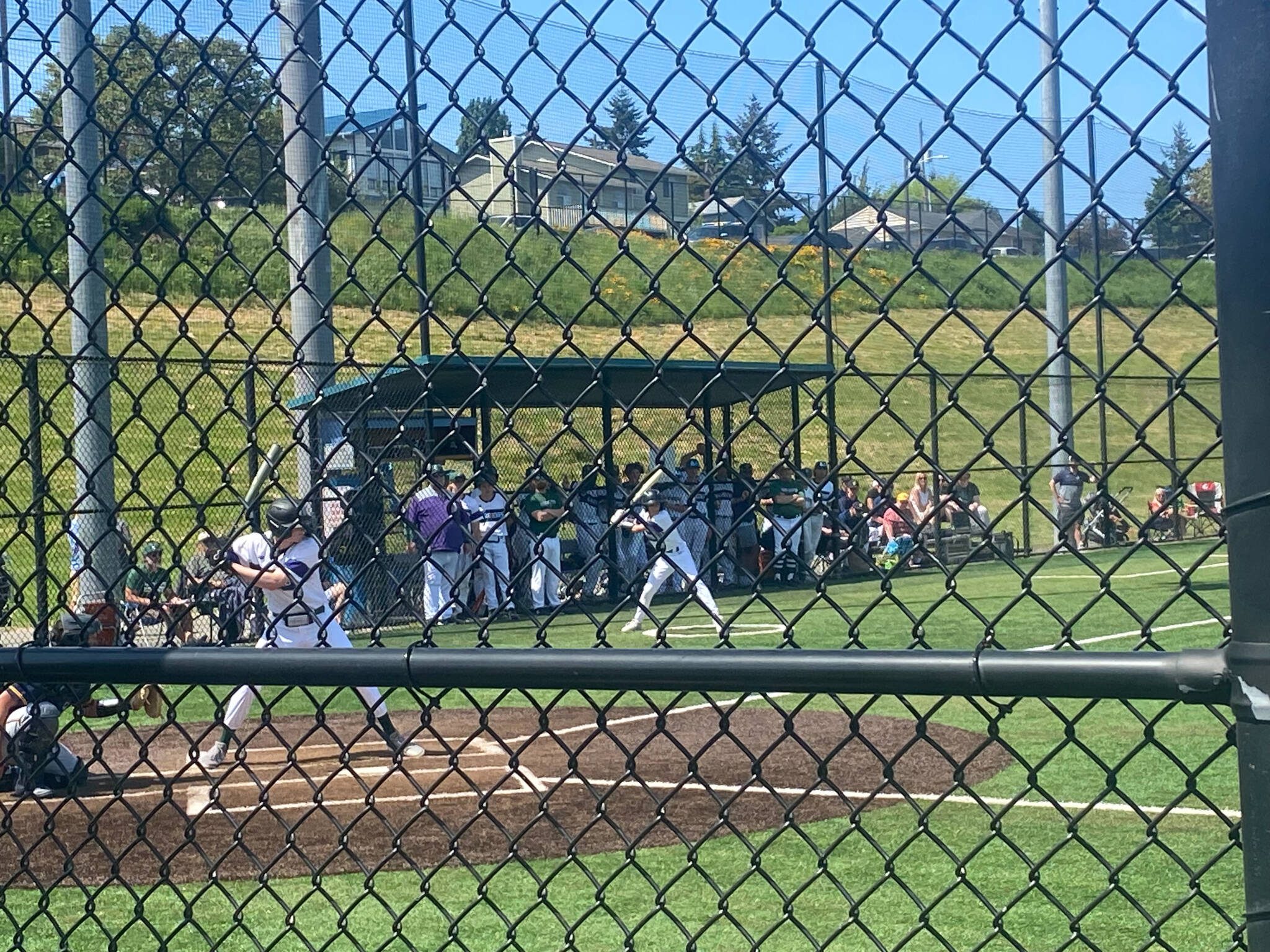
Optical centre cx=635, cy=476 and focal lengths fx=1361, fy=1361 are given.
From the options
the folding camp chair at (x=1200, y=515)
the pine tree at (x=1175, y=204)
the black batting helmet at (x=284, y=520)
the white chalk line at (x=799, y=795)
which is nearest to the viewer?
the pine tree at (x=1175, y=204)

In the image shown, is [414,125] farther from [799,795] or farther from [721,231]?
[799,795]

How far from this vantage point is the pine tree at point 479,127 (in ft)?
8.96

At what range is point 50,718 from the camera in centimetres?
763

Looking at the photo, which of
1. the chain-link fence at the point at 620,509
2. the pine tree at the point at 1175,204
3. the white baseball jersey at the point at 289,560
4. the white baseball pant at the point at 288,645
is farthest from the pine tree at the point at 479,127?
the white baseball pant at the point at 288,645

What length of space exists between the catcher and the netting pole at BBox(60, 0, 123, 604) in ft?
0.76

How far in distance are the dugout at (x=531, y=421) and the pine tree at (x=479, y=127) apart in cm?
43

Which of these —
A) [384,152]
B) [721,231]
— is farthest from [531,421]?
[721,231]

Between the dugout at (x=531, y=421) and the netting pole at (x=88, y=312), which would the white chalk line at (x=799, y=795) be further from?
the netting pole at (x=88, y=312)

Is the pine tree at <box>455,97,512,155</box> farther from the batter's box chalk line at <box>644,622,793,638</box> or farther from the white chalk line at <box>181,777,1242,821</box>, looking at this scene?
the batter's box chalk line at <box>644,622,793,638</box>

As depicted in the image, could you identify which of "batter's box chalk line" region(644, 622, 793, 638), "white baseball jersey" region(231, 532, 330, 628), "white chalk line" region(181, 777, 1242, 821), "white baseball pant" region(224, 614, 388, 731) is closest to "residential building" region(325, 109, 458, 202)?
"white baseball jersey" region(231, 532, 330, 628)

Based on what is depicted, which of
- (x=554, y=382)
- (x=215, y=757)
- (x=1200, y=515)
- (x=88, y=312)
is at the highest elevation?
(x=88, y=312)

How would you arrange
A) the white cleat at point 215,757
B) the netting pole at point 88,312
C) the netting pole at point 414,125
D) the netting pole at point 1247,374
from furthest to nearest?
the white cleat at point 215,757 < the netting pole at point 88,312 < the netting pole at point 414,125 < the netting pole at point 1247,374

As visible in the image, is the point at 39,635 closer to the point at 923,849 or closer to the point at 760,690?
the point at 760,690

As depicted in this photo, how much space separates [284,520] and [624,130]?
1616 mm
